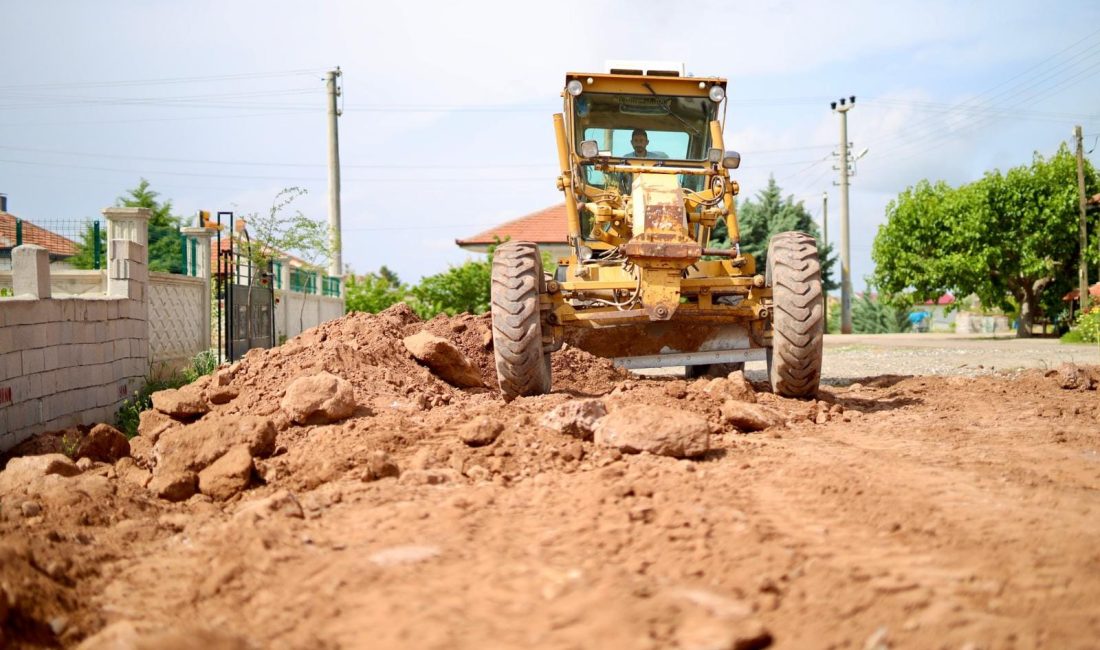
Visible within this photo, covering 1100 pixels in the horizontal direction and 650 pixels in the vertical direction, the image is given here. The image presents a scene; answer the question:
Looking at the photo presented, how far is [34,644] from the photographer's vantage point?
3.04 metres

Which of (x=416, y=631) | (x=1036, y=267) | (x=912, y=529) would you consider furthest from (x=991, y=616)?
(x=1036, y=267)

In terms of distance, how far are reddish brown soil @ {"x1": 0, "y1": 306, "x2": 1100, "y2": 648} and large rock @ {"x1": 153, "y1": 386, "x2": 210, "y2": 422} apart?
1161mm

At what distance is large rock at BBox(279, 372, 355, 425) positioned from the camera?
21.2 ft

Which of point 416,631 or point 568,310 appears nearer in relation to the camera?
point 416,631

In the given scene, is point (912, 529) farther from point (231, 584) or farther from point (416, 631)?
point (231, 584)

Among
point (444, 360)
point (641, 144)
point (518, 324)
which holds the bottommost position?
point (444, 360)

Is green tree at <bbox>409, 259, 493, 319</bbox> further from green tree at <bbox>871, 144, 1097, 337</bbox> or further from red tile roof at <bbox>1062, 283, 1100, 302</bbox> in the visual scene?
red tile roof at <bbox>1062, 283, 1100, 302</bbox>

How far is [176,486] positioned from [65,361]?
388 cm

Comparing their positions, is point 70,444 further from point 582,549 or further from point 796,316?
point 796,316

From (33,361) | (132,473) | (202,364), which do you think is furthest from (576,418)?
(202,364)

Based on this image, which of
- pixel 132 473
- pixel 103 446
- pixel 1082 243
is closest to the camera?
pixel 132 473

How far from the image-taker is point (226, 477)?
5.05 meters

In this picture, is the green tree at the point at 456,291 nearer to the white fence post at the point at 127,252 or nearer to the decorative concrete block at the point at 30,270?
the white fence post at the point at 127,252

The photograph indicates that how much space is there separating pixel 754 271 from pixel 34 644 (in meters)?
6.80
